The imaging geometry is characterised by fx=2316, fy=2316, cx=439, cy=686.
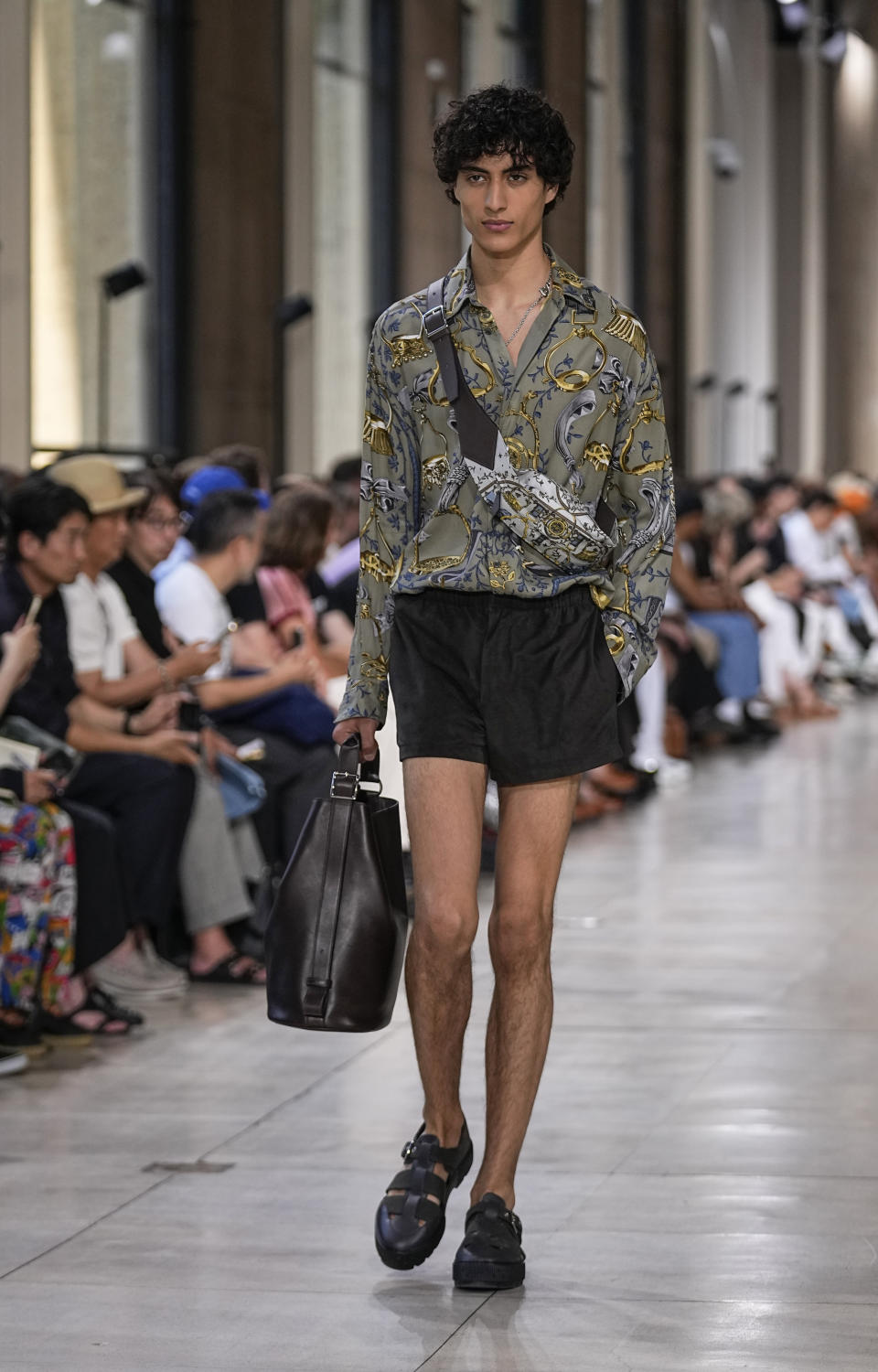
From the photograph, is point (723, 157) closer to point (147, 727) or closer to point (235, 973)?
point (147, 727)

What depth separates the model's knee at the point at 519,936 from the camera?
11.6 feet

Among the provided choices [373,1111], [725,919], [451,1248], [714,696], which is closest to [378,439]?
[451,1248]

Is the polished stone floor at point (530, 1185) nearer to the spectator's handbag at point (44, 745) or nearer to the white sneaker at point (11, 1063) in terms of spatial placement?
the white sneaker at point (11, 1063)

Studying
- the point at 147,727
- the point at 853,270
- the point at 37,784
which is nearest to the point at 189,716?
the point at 147,727

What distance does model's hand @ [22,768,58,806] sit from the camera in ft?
17.2

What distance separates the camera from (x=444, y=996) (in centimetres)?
361

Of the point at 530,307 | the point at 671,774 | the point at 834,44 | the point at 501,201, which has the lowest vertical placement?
the point at 671,774

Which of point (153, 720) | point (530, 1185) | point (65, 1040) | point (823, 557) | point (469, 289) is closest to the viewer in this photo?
point (469, 289)

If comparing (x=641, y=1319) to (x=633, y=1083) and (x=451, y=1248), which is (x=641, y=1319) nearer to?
(x=451, y=1248)

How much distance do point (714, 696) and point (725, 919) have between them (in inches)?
208

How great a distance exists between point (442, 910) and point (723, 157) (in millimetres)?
23567

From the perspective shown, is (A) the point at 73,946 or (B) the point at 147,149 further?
(B) the point at 147,149

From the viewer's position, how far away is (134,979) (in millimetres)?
6070

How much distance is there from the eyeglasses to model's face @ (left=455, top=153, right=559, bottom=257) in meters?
3.36
